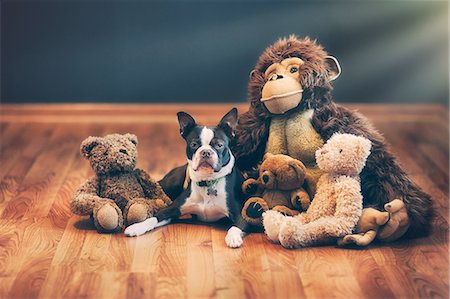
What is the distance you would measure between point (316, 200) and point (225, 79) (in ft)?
5.73

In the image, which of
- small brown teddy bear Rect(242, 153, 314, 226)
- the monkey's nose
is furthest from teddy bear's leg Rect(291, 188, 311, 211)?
the monkey's nose

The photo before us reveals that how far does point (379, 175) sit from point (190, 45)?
1.77 m

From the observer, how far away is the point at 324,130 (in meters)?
2.91

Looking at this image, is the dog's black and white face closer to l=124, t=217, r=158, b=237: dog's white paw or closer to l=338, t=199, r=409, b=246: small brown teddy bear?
l=124, t=217, r=158, b=237: dog's white paw

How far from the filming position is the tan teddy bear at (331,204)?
271 centimetres

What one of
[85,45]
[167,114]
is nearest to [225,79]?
[167,114]

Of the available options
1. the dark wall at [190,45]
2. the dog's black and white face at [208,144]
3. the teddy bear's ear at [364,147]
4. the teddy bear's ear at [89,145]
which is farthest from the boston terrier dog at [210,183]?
the dark wall at [190,45]

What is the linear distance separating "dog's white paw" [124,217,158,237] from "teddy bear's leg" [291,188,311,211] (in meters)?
0.45

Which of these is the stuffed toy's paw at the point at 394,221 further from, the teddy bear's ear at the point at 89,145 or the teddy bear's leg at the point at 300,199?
the teddy bear's ear at the point at 89,145

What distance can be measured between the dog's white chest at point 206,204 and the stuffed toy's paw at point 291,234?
0.23 metres

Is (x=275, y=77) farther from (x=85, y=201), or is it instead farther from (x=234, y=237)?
(x=85, y=201)

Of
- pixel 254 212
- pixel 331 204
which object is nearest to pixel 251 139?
pixel 254 212

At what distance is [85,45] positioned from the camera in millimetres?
4363

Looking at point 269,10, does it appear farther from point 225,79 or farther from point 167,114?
point 167,114
